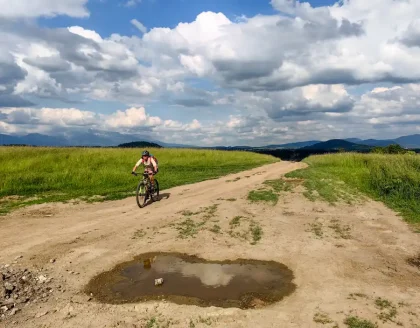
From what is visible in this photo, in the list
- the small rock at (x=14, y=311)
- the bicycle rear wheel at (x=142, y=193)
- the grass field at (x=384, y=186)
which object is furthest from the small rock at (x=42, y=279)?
the grass field at (x=384, y=186)

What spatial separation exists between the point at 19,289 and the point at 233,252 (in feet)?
14.8

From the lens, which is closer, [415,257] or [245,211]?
[415,257]

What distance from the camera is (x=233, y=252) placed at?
8.14 m

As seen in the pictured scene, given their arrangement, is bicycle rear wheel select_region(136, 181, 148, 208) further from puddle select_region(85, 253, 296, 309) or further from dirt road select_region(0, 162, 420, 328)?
puddle select_region(85, 253, 296, 309)

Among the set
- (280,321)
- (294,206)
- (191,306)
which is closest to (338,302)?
(280,321)

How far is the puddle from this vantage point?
19.4ft

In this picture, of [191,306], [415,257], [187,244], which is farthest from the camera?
[187,244]

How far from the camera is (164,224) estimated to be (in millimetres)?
10531

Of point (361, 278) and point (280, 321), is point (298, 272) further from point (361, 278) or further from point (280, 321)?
point (280, 321)

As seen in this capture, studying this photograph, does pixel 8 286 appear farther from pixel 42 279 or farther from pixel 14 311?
pixel 14 311

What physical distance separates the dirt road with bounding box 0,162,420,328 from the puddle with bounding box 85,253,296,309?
0.25m

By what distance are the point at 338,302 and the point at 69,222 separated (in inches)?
333

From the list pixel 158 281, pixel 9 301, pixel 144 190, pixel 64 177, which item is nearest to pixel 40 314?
pixel 9 301

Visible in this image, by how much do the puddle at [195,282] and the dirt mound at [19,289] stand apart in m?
0.82
